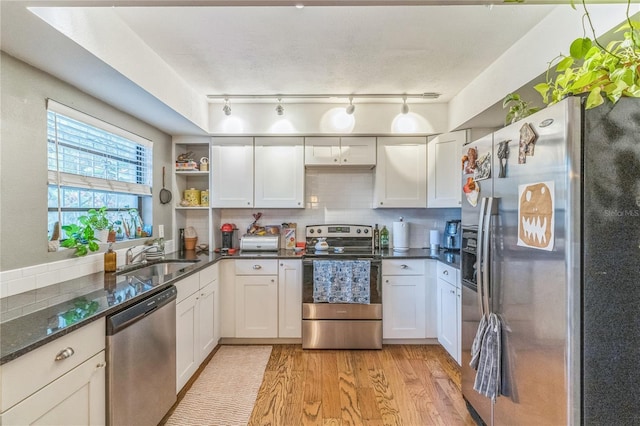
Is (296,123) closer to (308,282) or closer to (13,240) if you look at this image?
(308,282)

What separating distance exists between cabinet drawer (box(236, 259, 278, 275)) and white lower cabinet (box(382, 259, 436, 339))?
1121mm

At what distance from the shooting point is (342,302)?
288 cm

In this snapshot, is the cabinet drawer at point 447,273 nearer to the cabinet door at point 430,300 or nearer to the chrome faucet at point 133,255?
the cabinet door at point 430,300

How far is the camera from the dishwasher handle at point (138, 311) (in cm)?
140

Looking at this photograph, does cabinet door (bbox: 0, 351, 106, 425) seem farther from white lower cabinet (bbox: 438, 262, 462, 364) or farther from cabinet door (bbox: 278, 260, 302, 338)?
white lower cabinet (bbox: 438, 262, 462, 364)

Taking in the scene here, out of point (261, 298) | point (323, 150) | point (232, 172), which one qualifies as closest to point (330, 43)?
point (323, 150)

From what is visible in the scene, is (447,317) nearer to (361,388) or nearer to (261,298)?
(361,388)

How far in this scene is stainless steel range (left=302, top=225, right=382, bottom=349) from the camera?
9.45ft

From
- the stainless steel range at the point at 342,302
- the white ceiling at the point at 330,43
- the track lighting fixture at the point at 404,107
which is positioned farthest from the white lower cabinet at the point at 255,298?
the track lighting fixture at the point at 404,107

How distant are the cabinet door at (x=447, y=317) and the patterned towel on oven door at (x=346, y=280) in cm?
70

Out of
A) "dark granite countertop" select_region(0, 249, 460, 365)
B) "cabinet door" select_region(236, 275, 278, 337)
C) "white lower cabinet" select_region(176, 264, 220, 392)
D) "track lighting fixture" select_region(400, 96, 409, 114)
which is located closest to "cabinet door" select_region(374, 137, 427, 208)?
"track lighting fixture" select_region(400, 96, 409, 114)

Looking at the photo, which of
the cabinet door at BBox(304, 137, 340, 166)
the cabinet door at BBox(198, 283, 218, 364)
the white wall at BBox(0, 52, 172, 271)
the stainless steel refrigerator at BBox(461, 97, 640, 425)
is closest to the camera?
the stainless steel refrigerator at BBox(461, 97, 640, 425)

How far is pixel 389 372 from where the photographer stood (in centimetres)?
253

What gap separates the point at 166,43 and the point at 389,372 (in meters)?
3.05
